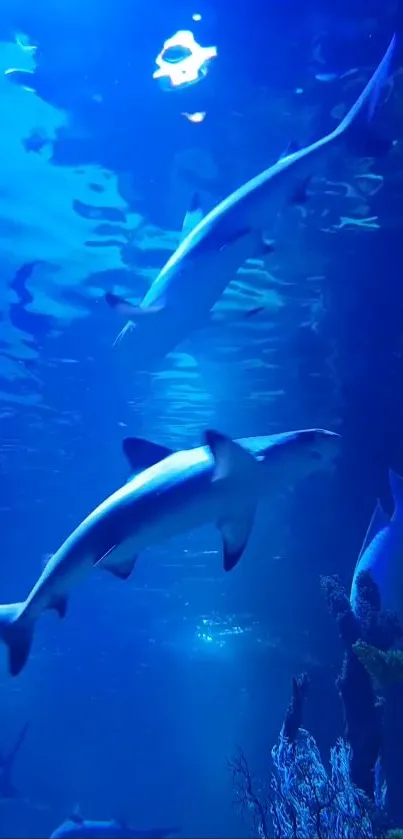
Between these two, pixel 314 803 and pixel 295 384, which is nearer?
pixel 314 803

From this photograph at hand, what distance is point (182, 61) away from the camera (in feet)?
26.5

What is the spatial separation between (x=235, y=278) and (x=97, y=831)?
52.6 feet

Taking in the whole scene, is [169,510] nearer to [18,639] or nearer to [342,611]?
[18,639]

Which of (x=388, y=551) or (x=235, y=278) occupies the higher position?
(x=235, y=278)

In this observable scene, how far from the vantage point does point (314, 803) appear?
7645 mm

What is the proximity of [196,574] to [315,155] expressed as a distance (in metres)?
28.7

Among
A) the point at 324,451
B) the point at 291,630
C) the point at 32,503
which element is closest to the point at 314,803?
the point at 324,451

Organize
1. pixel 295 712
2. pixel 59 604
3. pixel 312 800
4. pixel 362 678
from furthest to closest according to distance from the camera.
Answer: pixel 295 712 < pixel 362 678 < pixel 312 800 < pixel 59 604

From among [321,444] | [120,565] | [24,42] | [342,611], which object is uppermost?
[24,42]

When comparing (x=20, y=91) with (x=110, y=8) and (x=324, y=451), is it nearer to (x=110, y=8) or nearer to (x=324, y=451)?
(x=110, y=8)

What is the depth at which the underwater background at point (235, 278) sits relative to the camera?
7832 millimetres

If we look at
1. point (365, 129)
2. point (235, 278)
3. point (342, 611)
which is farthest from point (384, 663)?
point (235, 278)

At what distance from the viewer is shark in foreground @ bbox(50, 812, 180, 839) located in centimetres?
1766

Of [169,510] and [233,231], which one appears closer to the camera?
[233,231]
